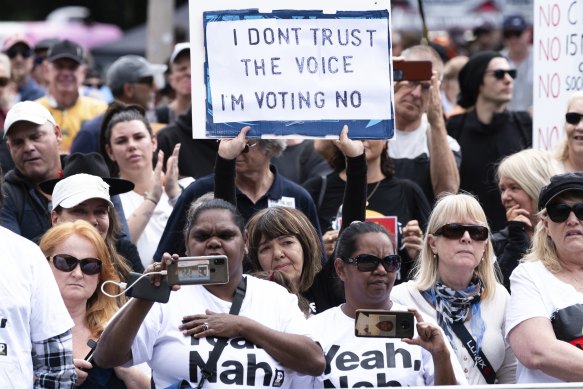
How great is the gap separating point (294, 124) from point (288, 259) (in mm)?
670

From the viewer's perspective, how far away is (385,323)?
514 centimetres

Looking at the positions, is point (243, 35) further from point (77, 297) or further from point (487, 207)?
point (487, 207)

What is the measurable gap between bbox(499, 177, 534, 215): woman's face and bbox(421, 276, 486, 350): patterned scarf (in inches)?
41.2

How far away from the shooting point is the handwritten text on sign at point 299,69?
6324 mm

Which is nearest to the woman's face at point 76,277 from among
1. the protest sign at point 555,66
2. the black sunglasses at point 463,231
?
the black sunglasses at point 463,231

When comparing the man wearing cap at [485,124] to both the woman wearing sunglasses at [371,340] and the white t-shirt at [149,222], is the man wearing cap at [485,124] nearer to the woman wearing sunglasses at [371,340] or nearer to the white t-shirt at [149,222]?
the white t-shirt at [149,222]

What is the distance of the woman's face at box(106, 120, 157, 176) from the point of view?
800 centimetres

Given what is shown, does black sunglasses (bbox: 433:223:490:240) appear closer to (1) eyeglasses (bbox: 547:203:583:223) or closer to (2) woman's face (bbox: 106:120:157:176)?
(1) eyeglasses (bbox: 547:203:583:223)

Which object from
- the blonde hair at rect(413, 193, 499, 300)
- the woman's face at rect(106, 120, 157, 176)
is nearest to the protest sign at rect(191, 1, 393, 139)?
the blonde hair at rect(413, 193, 499, 300)

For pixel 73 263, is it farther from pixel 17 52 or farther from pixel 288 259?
pixel 17 52

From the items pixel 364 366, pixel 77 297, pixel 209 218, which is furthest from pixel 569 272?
pixel 77 297

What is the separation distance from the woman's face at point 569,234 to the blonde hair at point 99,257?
2.04m

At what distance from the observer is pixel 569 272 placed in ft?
19.6

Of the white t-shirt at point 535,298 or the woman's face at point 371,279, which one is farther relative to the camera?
the white t-shirt at point 535,298
